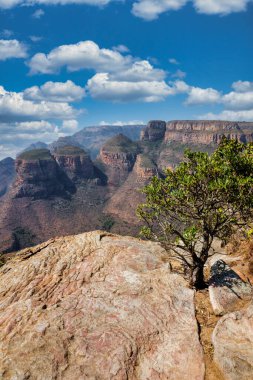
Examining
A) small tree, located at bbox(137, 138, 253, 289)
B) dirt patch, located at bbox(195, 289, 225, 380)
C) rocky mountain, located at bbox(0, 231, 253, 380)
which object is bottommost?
dirt patch, located at bbox(195, 289, 225, 380)

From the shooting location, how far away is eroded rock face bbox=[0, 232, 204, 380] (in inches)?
566

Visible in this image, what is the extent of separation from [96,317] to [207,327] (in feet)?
21.6

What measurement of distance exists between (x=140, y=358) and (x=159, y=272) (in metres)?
7.76

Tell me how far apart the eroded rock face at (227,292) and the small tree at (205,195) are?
1432mm

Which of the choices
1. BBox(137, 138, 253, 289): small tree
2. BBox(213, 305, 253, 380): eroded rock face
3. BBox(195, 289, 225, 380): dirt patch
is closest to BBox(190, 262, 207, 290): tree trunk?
BBox(137, 138, 253, 289): small tree

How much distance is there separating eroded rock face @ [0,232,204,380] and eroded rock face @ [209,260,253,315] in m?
1.67

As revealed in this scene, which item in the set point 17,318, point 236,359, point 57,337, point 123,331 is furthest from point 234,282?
point 17,318

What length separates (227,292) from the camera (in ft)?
64.1

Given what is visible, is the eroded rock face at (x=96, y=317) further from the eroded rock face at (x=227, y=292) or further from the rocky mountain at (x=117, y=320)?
the eroded rock face at (x=227, y=292)

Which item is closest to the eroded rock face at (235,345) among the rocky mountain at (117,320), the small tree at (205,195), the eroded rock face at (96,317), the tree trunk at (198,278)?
the rocky mountain at (117,320)

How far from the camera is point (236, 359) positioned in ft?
45.9

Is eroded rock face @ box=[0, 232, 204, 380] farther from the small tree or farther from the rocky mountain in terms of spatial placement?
the small tree

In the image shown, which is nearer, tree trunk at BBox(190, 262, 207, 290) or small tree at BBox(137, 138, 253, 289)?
small tree at BBox(137, 138, 253, 289)

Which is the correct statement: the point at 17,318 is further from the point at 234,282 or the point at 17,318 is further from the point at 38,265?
the point at 234,282
